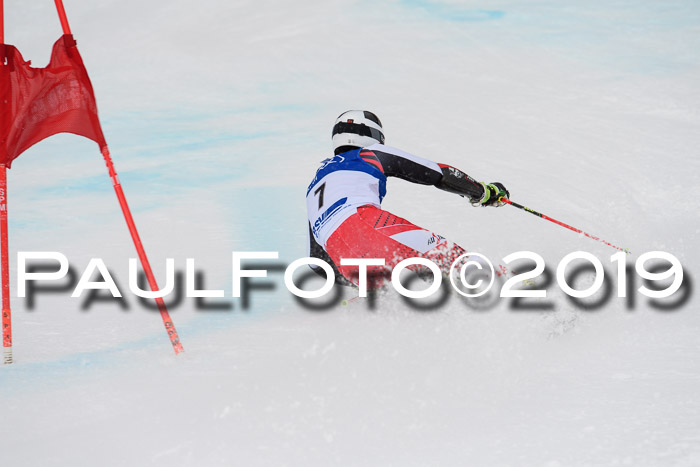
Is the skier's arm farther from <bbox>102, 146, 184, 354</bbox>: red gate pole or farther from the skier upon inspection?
<bbox>102, 146, 184, 354</bbox>: red gate pole

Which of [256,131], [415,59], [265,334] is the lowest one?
[265,334]

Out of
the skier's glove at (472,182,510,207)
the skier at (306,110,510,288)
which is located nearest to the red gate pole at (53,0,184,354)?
the skier at (306,110,510,288)

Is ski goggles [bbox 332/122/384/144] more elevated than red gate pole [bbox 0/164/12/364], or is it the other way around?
ski goggles [bbox 332/122/384/144]

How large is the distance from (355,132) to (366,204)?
58cm

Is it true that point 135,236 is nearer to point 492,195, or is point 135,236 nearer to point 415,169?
point 415,169

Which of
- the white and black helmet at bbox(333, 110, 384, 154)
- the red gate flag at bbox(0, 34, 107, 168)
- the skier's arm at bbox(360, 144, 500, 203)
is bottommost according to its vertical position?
the skier's arm at bbox(360, 144, 500, 203)

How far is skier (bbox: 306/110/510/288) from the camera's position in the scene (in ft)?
11.6

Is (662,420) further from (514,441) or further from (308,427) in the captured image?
(308,427)

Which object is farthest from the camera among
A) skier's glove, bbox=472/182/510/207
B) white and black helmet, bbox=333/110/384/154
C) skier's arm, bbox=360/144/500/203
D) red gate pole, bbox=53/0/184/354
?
skier's glove, bbox=472/182/510/207

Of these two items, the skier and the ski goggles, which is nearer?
the skier

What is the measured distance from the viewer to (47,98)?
3.57 metres

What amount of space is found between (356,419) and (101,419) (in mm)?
1048

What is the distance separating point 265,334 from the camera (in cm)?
392

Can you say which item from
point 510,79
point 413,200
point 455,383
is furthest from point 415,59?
point 455,383
